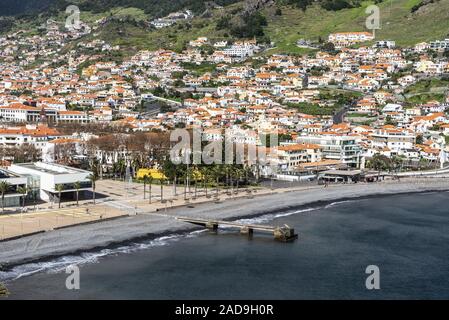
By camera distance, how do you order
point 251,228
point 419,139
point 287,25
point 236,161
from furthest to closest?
1. point 287,25
2. point 419,139
3. point 236,161
4. point 251,228

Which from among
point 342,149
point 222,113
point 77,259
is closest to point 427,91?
point 222,113

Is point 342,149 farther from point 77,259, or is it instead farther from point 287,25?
point 287,25

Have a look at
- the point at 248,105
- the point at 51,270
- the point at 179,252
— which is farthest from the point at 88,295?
the point at 248,105

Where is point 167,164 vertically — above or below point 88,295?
above

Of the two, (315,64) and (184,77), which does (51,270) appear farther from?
(315,64)

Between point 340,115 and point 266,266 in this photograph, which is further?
point 340,115
